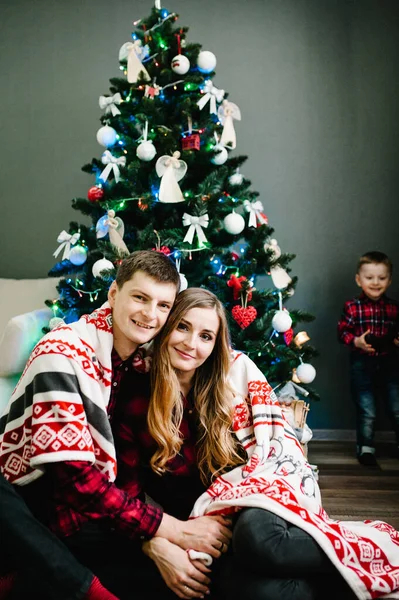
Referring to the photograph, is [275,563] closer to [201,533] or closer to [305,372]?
[201,533]

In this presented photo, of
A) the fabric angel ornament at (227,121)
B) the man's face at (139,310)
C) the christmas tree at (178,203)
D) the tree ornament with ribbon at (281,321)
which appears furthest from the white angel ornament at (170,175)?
the man's face at (139,310)

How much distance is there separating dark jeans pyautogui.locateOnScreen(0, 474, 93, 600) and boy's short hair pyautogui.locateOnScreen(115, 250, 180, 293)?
64 cm

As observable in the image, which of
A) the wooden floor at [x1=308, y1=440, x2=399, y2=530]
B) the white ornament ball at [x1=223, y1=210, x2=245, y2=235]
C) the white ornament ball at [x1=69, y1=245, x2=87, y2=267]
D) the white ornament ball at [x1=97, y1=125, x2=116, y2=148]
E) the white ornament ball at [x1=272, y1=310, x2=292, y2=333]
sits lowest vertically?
the wooden floor at [x1=308, y1=440, x2=399, y2=530]

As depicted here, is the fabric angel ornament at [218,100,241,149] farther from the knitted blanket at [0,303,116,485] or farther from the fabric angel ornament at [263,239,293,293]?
the knitted blanket at [0,303,116,485]

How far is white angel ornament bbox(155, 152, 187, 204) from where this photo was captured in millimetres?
2234

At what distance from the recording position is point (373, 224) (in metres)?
3.28

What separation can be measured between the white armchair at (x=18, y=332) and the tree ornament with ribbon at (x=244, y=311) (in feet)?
2.84

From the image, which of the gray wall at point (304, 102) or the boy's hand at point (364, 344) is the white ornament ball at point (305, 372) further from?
the gray wall at point (304, 102)

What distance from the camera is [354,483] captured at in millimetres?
2553

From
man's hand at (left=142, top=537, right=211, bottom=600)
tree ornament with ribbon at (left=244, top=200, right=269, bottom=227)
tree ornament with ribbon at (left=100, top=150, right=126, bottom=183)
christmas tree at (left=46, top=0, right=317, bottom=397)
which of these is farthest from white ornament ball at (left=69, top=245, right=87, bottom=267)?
man's hand at (left=142, top=537, right=211, bottom=600)

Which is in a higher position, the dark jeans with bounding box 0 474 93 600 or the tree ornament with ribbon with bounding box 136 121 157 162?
the tree ornament with ribbon with bounding box 136 121 157 162

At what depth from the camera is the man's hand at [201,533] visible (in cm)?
138

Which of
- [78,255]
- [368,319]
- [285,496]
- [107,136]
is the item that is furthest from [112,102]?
[285,496]

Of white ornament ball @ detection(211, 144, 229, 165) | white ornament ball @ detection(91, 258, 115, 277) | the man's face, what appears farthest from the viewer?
white ornament ball @ detection(211, 144, 229, 165)
